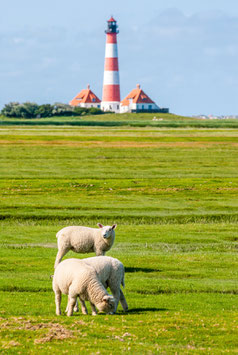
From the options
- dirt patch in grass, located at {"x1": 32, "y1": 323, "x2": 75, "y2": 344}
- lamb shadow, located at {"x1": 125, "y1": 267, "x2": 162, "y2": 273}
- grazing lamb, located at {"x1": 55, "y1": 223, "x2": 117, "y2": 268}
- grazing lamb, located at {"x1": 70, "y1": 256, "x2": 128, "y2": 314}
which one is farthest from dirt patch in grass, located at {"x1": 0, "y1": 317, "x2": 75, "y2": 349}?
lamb shadow, located at {"x1": 125, "y1": 267, "x2": 162, "y2": 273}

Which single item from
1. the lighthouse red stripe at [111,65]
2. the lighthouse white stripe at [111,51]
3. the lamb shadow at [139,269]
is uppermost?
the lighthouse white stripe at [111,51]

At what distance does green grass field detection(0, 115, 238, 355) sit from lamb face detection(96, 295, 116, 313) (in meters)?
0.22

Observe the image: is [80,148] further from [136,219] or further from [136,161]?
[136,219]

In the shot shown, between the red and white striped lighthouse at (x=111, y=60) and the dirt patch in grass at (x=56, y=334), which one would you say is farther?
the red and white striped lighthouse at (x=111, y=60)

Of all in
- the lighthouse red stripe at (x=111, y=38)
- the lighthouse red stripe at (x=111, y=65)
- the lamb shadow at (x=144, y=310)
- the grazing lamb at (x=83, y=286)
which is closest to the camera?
the grazing lamb at (x=83, y=286)

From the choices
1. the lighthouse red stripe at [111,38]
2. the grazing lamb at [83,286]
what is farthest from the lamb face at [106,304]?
the lighthouse red stripe at [111,38]

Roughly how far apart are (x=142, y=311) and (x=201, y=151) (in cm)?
6126

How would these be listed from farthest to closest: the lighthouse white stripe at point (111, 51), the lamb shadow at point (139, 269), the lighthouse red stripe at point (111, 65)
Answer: the lighthouse white stripe at point (111, 51) → the lighthouse red stripe at point (111, 65) → the lamb shadow at point (139, 269)

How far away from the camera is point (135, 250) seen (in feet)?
80.5

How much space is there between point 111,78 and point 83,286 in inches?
7094

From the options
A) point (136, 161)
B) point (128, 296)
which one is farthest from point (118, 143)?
point (128, 296)

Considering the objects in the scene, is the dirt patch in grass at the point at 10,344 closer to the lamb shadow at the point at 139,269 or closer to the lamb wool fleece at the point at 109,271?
the lamb wool fleece at the point at 109,271

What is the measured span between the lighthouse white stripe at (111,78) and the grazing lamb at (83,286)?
178 metres

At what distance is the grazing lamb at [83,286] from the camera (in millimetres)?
15086
